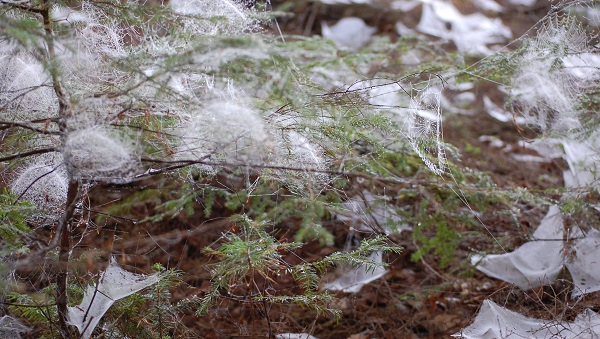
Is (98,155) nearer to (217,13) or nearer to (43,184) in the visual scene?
(43,184)

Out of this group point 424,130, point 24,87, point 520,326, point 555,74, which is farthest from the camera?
point 555,74

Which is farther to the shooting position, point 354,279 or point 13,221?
point 354,279

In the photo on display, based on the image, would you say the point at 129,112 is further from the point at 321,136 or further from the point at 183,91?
the point at 321,136

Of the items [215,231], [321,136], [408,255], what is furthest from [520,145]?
[321,136]

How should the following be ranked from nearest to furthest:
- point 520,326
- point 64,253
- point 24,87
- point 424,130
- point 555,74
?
point 64,253, point 24,87, point 520,326, point 424,130, point 555,74

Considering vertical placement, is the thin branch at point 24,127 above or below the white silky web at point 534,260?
above

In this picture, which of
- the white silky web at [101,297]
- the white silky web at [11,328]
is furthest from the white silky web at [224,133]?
the white silky web at [11,328]

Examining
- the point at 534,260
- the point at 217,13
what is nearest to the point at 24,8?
the point at 217,13

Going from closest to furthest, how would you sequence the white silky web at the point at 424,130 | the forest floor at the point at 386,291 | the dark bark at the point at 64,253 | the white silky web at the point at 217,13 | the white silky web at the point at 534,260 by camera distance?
the dark bark at the point at 64,253 → the white silky web at the point at 217,13 → the white silky web at the point at 424,130 → the forest floor at the point at 386,291 → the white silky web at the point at 534,260

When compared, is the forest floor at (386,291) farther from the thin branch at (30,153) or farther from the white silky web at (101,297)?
the thin branch at (30,153)
